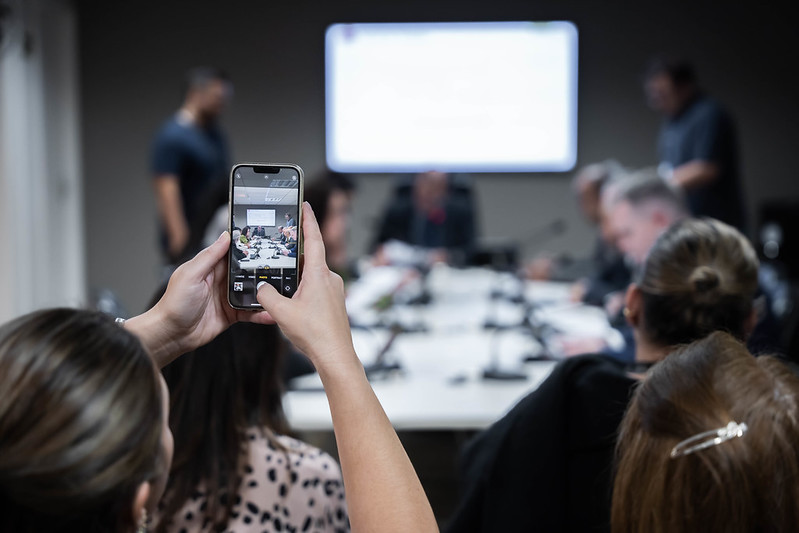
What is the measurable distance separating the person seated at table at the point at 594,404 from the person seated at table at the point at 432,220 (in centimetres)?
359

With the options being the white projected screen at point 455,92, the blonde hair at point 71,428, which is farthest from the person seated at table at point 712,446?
the white projected screen at point 455,92

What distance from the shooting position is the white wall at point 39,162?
4.72 meters

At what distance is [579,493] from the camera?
136 centimetres

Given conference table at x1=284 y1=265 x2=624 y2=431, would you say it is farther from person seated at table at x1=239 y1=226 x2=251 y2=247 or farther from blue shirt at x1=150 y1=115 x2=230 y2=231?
blue shirt at x1=150 y1=115 x2=230 y2=231

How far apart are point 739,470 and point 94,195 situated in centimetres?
629

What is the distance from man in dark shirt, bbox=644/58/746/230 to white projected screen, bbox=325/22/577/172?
1.56 metres

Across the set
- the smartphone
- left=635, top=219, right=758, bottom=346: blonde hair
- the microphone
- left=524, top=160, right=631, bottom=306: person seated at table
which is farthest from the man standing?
the smartphone

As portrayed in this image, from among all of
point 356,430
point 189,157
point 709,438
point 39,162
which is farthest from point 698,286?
point 39,162

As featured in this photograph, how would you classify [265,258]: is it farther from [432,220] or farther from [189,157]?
[432,220]

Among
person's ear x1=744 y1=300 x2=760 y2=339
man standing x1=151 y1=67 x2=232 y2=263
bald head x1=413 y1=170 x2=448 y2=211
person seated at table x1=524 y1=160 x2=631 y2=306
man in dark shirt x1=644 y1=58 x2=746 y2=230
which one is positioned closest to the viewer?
person's ear x1=744 y1=300 x2=760 y2=339

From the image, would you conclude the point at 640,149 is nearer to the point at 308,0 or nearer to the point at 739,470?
the point at 308,0

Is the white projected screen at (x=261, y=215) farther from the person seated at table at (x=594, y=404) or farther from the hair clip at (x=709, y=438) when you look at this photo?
the person seated at table at (x=594, y=404)

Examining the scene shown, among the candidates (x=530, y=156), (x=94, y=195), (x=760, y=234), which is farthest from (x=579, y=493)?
(x=94, y=195)

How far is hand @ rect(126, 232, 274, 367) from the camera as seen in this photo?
2.65 feet
